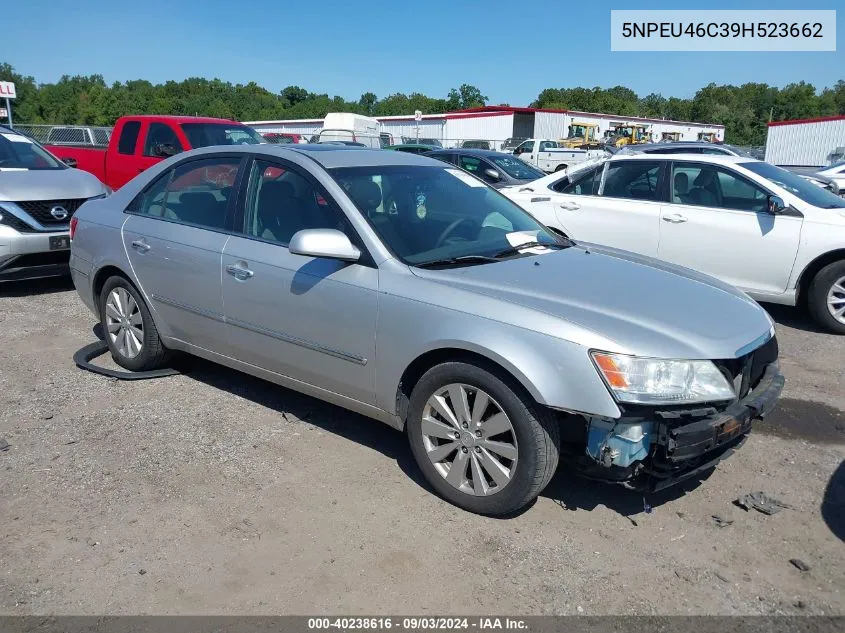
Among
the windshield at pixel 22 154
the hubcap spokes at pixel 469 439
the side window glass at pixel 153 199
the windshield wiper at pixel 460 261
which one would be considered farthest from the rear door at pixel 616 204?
the windshield at pixel 22 154

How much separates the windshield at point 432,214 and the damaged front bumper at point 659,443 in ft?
4.26

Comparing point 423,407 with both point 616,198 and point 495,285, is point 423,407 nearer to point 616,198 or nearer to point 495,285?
point 495,285

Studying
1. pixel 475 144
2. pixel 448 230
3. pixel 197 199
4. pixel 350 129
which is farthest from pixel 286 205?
pixel 475 144

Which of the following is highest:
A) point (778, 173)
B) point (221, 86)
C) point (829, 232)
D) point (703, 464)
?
point (221, 86)

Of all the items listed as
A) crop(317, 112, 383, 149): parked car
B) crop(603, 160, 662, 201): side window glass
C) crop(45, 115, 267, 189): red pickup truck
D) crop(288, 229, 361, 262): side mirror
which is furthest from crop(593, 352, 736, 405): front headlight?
crop(317, 112, 383, 149): parked car

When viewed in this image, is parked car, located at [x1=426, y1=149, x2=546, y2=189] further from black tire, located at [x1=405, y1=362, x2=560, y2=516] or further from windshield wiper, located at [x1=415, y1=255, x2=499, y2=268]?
black tire, located at [x1=405, y1=362, x2=560, y2=516]

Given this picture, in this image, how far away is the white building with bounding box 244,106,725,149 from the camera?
44.2 metres

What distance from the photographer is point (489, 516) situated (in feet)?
11.2

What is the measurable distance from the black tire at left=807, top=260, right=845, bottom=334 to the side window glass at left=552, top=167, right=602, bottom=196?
240 cm

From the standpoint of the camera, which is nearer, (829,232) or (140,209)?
(140,209)

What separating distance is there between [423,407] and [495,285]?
0.70 m

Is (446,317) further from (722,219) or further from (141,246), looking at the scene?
(722,219)

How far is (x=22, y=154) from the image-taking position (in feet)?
28.4

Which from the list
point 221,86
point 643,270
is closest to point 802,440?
point 643,270
